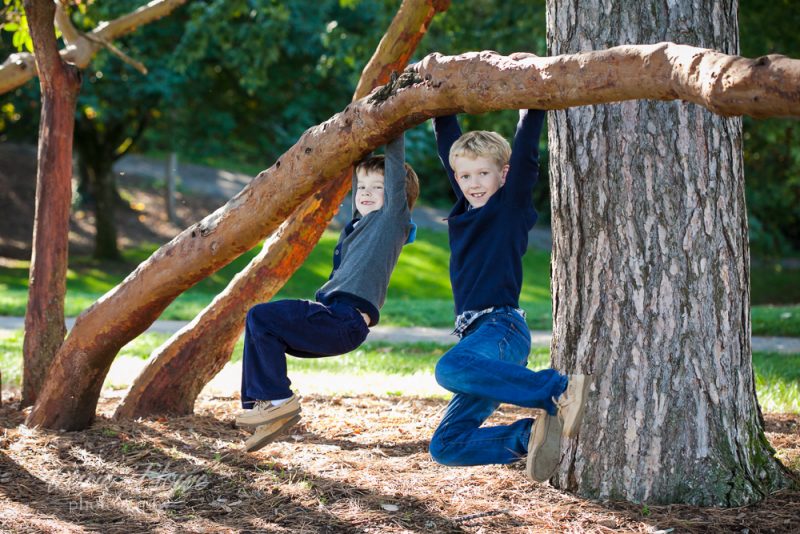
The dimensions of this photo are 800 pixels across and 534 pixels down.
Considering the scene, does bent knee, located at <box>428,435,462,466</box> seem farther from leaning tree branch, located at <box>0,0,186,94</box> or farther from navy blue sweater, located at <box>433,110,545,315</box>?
leaning tree branch, located at <box>0,0,186,94</box>

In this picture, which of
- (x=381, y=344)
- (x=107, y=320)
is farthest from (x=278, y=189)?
(x=381, y=344)

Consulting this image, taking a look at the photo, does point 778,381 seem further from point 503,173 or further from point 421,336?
point 503,173

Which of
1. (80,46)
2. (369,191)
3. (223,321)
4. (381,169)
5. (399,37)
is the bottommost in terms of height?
(223,321)

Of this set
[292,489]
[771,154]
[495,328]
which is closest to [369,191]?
[495,328]

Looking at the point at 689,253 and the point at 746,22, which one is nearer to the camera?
the point at 689,253

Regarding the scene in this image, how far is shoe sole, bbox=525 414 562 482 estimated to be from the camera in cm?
388

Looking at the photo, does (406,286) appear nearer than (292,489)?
No

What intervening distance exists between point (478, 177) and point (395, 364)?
518cm

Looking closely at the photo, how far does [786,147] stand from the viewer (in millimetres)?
16891

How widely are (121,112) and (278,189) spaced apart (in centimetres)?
1459

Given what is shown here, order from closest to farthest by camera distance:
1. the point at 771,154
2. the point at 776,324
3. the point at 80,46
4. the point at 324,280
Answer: the point at 80,46 < the point at 776,324 < the point at 771,154 < the point at 324,280

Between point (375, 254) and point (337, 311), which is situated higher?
point (375, 254)

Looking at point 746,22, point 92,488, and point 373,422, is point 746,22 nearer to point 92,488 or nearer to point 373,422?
point 373,422

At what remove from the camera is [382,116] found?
13.6 ft
